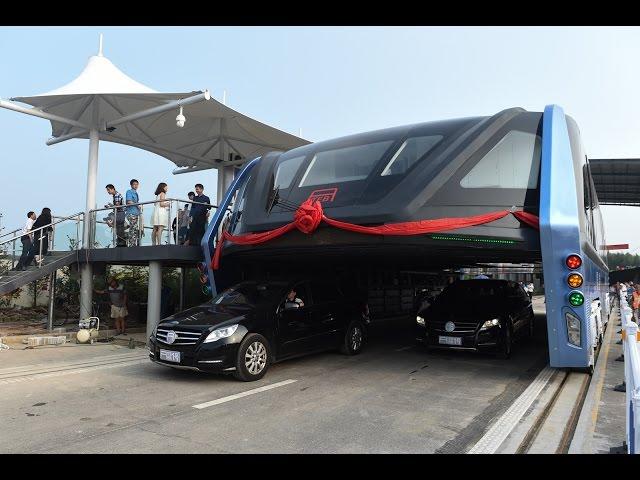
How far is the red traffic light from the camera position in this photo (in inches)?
284

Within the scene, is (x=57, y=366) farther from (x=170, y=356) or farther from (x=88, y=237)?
(x=88, y=237)

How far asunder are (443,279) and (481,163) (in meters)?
23.2

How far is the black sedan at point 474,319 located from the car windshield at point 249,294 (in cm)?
326

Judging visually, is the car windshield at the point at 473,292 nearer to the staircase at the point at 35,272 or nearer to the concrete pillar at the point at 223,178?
the staircase at the point at 35,272

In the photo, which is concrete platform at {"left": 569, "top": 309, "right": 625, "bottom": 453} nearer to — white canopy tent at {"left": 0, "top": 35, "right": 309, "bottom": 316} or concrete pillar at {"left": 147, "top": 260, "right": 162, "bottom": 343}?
concrete pillar at {"left": 147, "top": 260, "right": 162, "bottom": 343}

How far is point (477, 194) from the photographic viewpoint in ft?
25.8

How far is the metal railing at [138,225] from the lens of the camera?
12.4m

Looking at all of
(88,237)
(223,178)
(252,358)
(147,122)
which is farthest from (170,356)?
(223,178)

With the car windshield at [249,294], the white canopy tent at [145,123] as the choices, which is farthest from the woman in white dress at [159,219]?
the car windshield at [249,294]

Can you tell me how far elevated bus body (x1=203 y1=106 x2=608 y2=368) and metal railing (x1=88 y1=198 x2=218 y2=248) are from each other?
159 inches

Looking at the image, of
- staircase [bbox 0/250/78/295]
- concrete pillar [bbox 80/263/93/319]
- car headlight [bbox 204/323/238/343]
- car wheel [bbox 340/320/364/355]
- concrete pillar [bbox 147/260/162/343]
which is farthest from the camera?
concrete pillar [bbox 80/263/93/319]

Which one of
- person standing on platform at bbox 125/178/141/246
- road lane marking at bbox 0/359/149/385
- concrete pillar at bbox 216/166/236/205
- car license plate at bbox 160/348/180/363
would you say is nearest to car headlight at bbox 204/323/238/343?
car license plate at bbox 160/348/180/363

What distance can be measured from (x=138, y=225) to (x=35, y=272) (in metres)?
2.72
